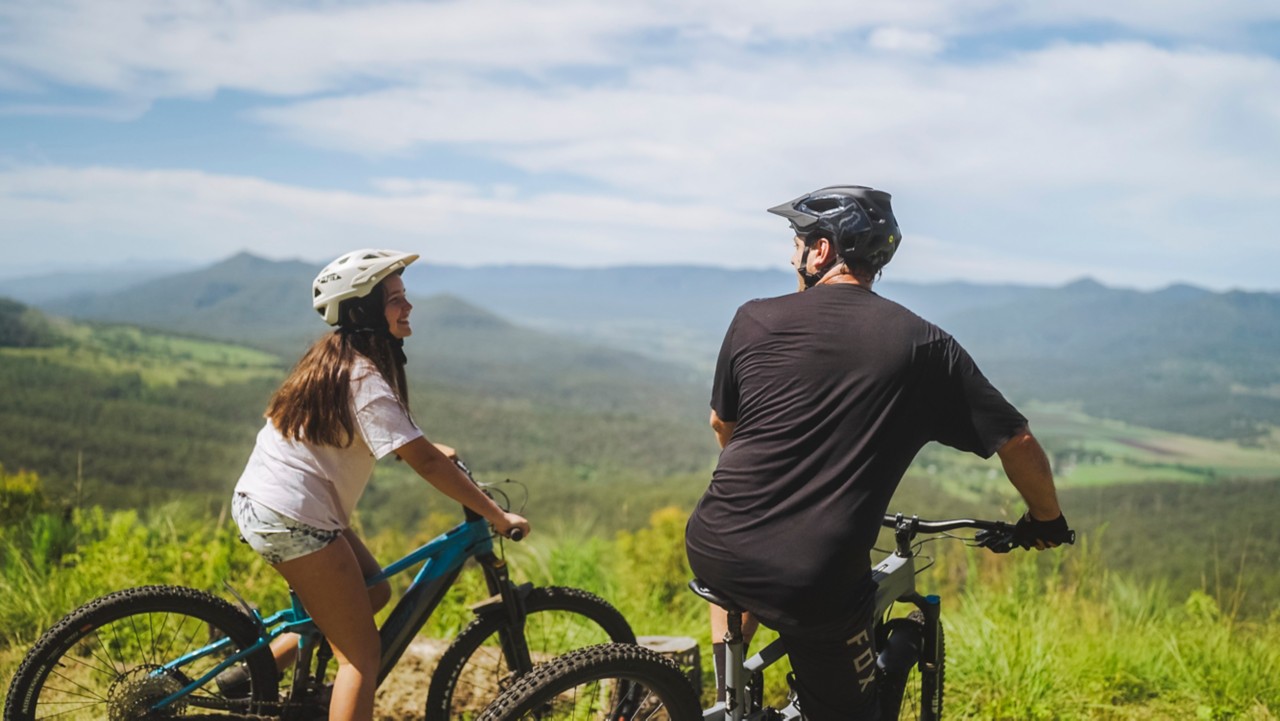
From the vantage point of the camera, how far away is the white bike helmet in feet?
10.0

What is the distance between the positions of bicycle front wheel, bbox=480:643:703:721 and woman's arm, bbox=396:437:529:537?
68 cm

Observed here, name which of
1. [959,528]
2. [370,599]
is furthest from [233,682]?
[959,528]

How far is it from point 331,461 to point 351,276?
2.25ft

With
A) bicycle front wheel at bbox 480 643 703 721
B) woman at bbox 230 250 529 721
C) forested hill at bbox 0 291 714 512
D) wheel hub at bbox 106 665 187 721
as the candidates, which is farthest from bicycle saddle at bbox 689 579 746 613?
forested hill at bbox 0 291 714 512

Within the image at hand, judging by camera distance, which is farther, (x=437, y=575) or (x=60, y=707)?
(x=60, y=707)

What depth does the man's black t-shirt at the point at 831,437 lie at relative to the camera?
7.39 ft

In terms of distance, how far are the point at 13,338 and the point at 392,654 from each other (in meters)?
184

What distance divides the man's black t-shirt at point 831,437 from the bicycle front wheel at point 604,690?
42cm

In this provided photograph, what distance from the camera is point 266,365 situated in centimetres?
19050

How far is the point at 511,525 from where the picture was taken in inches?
126

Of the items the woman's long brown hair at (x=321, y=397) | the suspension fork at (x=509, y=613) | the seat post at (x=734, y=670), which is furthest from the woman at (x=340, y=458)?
the seat post at (x=734, y=670)

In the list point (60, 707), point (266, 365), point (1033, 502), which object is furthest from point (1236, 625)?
point (266, 365)

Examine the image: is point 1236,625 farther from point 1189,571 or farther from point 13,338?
point 13,338

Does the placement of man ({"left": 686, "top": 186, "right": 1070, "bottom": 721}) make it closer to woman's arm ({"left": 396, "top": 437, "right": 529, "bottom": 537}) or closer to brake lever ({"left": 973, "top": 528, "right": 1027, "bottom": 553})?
brake lever ({"left": 973, "top": 528, "right": 1027, "bottom": 553})
